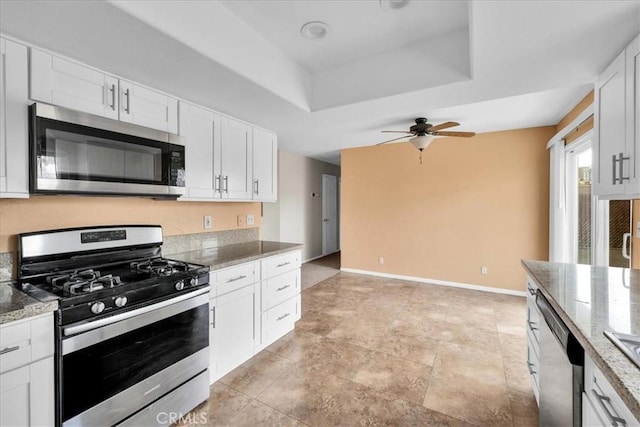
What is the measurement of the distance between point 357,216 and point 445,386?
3521 millimetres

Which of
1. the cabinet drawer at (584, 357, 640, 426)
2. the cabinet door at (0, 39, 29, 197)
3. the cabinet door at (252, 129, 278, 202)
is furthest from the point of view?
the cabinet door at (252, 129, 278, 202)

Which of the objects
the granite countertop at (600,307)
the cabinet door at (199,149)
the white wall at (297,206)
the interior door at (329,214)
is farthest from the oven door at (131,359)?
the interior door at (329,214)

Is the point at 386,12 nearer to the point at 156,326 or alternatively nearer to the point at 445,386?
the point at 156,326

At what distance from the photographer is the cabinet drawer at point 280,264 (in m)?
2.57

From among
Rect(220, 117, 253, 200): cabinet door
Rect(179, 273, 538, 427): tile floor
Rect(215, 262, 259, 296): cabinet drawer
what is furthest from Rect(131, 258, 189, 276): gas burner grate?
Rect(179, 273, 538, 427): tile floor

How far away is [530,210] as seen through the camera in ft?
13.3

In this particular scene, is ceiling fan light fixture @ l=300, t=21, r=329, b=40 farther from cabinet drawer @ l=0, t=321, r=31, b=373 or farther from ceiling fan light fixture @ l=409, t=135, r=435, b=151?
cabinet drawer @ l=0, t=321, r=31, b=373

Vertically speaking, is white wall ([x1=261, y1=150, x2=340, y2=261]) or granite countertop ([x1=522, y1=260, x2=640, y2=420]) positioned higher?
white wall ([x1=261, y1=150, x2=340, y2=261])

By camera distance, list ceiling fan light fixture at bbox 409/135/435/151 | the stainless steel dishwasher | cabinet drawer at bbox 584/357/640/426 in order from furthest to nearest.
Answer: ceiling fan light fixture at bbox 409/135/435/151 → the stainless steel dishwasher → cabinet drawer at bbox 584/357/640/426

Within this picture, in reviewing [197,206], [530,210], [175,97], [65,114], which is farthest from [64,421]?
[530,210]

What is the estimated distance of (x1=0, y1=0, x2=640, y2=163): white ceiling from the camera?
1.47 metres

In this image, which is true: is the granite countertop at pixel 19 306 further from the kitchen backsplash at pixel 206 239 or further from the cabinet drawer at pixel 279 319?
the cabinet drawer at pixel 279 319

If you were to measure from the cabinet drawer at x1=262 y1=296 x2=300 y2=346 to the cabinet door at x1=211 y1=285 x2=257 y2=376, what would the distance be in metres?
0.17

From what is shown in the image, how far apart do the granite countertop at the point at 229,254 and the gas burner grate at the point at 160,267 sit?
158 millimetres
